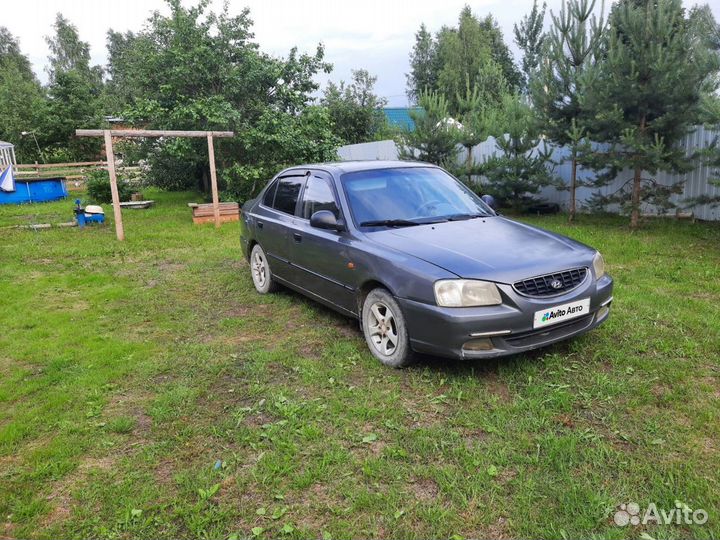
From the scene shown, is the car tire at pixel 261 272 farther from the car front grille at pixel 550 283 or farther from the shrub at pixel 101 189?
the shrub at pixel 101 189

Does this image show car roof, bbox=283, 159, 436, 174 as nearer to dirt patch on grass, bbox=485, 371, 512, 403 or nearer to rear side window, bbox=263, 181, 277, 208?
rear side window, bbox=263, 181, 277, 208

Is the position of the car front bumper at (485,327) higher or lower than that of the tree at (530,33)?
lower

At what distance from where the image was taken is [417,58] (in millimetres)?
44344

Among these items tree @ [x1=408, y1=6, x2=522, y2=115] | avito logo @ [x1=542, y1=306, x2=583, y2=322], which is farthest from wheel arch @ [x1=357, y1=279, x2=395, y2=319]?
tree @ [x1=408, y1=6, x2=522, y2=115]

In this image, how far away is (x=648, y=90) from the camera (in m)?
8.59

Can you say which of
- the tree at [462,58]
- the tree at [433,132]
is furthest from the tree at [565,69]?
the tree at [462,58]

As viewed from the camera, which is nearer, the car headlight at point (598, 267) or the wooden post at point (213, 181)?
the car headlight at point (598, 267)

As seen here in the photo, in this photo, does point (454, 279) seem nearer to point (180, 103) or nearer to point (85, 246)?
point (85, 246)

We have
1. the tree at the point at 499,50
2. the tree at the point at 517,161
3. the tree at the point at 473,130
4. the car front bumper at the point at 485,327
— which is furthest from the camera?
the tree at the point at 499,50

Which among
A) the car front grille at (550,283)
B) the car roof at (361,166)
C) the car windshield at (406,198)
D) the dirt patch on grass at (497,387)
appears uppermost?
the car roof at (361,166)

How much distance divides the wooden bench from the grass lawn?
717cm

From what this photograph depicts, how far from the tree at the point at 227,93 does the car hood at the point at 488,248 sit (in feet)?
Result: 33.3

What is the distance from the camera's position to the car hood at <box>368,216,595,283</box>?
349 cm

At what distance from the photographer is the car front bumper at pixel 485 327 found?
11.0 feet
